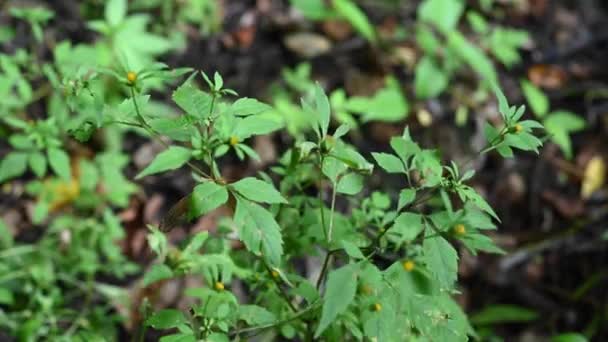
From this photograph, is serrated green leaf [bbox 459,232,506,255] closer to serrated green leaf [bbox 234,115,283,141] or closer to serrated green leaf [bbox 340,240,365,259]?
serrated green leaf [bbox 340,240,365,259]

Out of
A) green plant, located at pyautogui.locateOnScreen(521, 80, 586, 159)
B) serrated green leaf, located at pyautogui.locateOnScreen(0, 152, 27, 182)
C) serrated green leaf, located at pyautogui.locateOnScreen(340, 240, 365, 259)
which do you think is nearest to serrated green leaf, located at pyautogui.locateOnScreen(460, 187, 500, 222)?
serrated green leaf, located at pyautogui.locateOnScreen(340, 240, 365, 259)

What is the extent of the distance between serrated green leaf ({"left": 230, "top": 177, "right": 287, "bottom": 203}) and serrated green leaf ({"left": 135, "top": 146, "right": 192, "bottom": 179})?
5.8 inches

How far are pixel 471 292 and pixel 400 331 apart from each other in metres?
1.68

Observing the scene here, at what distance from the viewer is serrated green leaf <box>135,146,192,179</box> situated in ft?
4.20

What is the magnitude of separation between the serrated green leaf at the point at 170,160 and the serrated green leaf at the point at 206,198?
125mm

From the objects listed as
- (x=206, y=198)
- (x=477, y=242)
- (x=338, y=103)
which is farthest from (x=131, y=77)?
(x=338, y=103)

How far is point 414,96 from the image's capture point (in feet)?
10.6

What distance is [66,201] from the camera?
2.60 meters

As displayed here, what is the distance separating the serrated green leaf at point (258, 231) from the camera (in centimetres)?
116

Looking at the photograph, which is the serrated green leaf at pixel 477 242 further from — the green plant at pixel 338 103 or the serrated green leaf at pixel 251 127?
the green plant at pixel 338 103

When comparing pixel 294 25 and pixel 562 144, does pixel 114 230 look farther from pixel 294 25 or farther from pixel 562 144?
pixel 562 144

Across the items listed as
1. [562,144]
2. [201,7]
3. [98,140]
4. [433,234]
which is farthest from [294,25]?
[433,234]

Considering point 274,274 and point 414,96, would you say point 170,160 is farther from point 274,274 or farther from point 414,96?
point 414,96

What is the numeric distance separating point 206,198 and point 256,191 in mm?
86
